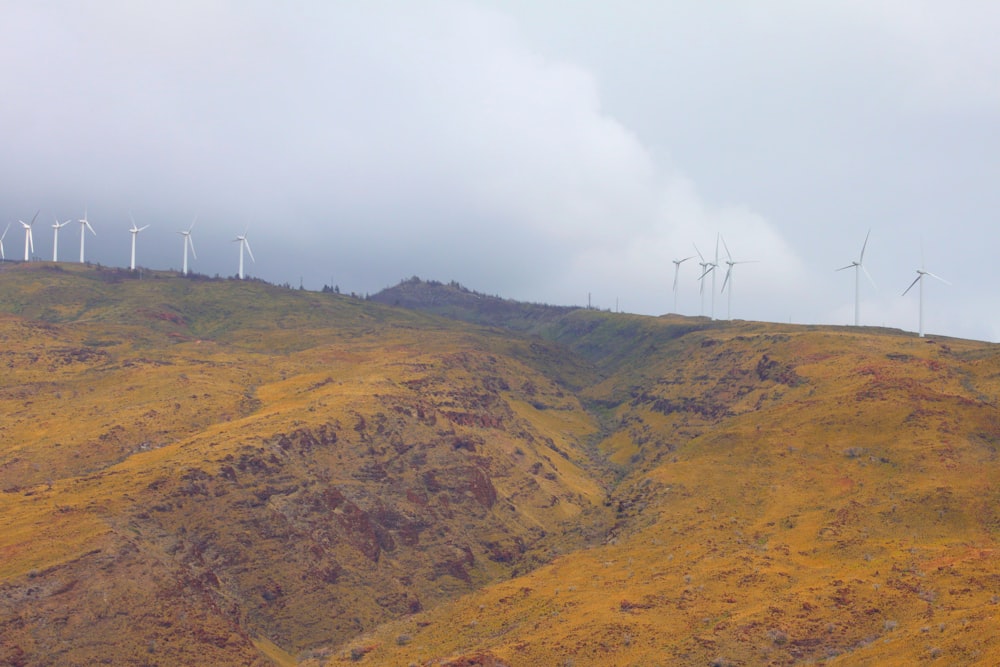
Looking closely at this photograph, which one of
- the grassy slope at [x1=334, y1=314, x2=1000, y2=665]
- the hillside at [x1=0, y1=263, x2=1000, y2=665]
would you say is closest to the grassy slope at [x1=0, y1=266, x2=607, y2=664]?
the hillside at [x1=0, y1=263, x2=1000, y2=665]

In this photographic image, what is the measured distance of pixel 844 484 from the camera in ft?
311

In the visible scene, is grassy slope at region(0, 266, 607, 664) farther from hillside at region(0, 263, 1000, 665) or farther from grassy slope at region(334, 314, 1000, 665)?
grassy slope at region(334, 314, 1000, 665)

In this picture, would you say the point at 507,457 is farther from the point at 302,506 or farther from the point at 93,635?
the point at 93,635

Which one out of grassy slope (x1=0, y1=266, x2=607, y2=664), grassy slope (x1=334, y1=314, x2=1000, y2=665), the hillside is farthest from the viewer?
grassy slope (x1=0, y1=266, x2=607, y2=664)

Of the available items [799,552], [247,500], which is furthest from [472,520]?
[799,552]

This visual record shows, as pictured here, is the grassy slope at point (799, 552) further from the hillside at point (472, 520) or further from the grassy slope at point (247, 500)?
the grassy slope at point (247, 500)

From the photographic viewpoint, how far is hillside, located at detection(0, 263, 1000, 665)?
64938 millimetres

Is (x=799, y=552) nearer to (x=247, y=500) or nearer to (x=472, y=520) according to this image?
(x=472, y=520)

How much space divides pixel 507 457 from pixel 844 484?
50625 mm

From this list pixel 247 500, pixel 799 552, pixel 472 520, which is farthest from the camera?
pixel 472 520

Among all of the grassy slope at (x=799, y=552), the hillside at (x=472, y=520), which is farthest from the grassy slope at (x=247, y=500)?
the grassy slope at (x=799, y=552)

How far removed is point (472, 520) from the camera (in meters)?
109

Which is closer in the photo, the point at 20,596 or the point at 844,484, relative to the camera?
the point at 20,596

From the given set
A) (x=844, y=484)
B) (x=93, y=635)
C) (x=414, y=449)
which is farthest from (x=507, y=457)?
(x=93, y=635)
